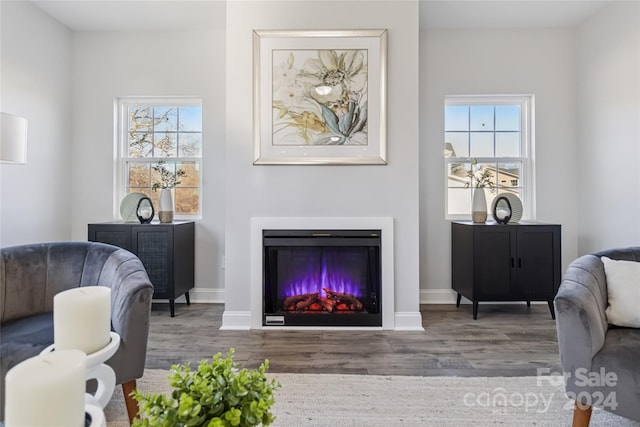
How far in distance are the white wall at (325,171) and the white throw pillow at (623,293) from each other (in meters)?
1.29

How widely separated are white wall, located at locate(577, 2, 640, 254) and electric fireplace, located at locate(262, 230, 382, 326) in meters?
2.16

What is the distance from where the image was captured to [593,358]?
54.5 inches

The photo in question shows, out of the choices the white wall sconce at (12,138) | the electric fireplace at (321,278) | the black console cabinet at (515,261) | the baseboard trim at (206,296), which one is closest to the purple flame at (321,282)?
the electric fireplace at (321,278)

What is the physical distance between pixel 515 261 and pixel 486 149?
1245 mm

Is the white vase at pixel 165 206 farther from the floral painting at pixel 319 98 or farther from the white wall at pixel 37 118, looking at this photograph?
the floral painting at pixel 319 98

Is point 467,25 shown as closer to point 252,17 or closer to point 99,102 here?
point 252,17

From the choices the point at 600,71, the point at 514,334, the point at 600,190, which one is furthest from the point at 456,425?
the point at 600,71

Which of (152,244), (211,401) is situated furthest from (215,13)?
(211,401)

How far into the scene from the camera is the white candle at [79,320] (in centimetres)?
68

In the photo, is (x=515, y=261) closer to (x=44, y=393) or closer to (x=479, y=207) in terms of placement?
(x=479, y=207)

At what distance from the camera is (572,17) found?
3262 mm

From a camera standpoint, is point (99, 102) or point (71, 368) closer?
point (71, 368)

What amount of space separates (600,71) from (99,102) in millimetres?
4922

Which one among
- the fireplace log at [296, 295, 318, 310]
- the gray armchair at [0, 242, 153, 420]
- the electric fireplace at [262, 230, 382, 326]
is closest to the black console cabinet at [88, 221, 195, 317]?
the electric fireplace at [262, 230, 382, 326]
